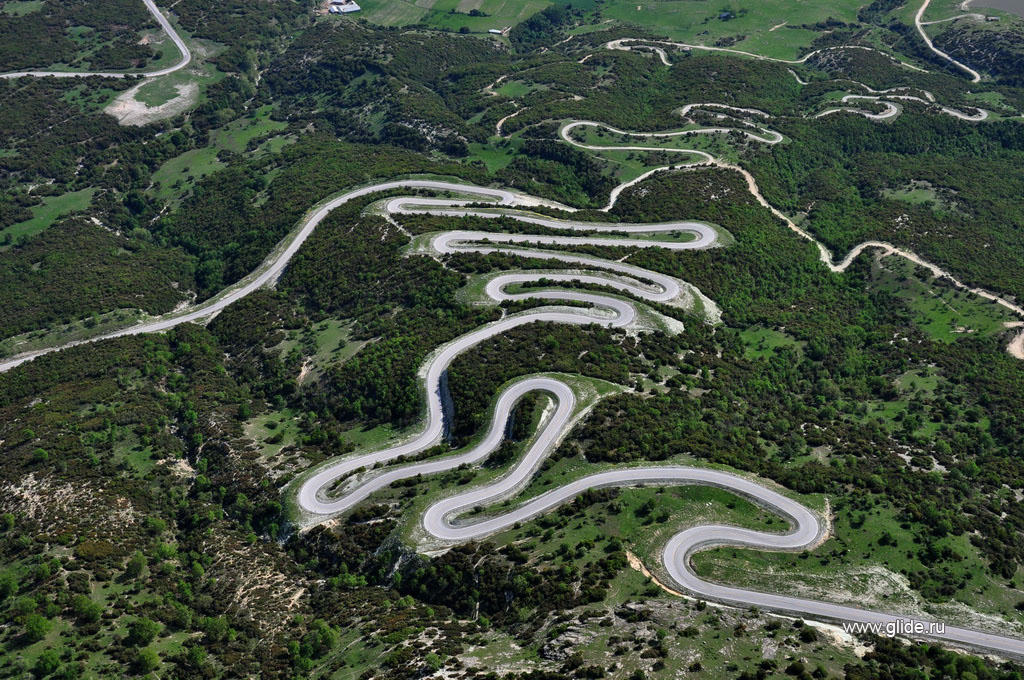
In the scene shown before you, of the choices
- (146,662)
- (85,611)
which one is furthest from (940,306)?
(85,611)

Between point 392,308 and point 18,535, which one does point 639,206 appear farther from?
point 18,535

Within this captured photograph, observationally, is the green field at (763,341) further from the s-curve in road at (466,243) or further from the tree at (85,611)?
the tree at (85,611)

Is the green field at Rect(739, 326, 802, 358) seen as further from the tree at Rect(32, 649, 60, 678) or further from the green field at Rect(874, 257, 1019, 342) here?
the tree at Rect(32, 649, 60, 678)

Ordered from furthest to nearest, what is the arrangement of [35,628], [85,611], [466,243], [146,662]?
[466,243]
[85,611]
[35,628]
[146,662]

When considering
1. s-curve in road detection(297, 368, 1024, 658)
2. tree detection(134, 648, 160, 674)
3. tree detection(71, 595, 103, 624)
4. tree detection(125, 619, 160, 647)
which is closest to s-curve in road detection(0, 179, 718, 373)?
s-curve in road detection(297, 368, 1024, 658)

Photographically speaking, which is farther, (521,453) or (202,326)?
(202,326)

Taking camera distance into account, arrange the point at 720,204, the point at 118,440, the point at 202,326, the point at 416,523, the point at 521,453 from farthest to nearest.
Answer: the point at 720,204, the point at 202,326, the point at 118,440, the point at 521,453, the point at 416,523

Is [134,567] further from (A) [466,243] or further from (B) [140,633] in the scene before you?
(A) [466,243]

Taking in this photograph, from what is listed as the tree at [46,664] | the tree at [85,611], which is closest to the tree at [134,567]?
the tree at [85,611]

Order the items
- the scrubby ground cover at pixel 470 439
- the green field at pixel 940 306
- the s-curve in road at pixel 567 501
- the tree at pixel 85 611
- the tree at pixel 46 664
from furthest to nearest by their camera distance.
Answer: the green field at pixel 940 306, the tree at pixel 85 611, the scrubby ground cover at pixel 470 439, the s-curve in road at pixel 567 501, the tree at pixel 46 664

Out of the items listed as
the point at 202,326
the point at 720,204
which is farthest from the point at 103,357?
the point at 720,204

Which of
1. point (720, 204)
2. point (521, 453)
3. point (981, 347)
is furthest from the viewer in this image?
Result: point (720, 204)
